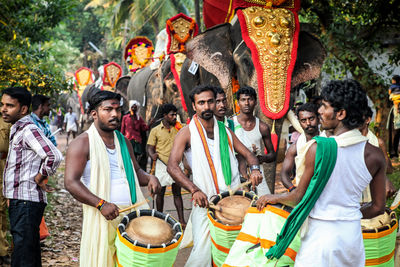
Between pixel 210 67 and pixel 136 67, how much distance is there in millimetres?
9667

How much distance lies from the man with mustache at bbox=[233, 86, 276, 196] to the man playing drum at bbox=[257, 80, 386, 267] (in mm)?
2509

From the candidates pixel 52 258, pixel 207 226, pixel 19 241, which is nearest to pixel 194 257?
pixel 207 226

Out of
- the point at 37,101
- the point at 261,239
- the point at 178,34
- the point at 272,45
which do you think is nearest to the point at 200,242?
the point at 261,239

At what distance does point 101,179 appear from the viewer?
3.96 meters

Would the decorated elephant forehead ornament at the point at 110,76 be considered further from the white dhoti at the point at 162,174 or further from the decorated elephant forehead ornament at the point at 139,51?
the white dhoti at the point at 162,174

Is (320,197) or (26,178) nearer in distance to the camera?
(320,197)

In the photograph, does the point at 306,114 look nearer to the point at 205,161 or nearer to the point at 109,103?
the point at 205,161

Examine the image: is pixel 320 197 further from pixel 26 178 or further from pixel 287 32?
pixel 287 32

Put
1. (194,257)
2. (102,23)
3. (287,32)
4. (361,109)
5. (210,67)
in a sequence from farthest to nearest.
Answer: (102,23)
(210,67)
(287,32)
(194,257)
(361,109)

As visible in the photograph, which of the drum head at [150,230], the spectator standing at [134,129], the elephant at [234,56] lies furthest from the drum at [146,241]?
the spectator standing at [134,129]

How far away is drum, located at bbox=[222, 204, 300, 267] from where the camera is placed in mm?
3307

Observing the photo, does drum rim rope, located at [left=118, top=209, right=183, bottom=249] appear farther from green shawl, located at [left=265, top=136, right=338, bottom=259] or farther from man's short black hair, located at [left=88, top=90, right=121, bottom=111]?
man's short black hair, located at [left=88, top=90, right=121, bottom=111]

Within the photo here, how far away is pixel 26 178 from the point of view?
4.68m

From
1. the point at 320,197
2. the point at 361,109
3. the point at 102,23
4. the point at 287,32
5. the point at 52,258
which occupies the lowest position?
the point at 52,258
